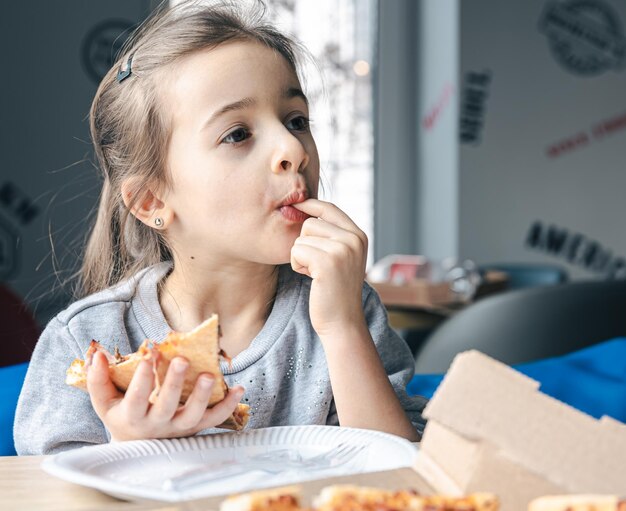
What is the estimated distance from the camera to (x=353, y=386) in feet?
3.41

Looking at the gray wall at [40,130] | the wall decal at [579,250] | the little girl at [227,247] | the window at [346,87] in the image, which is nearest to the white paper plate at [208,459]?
the little girl at [227,247]

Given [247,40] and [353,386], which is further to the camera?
[247,40]

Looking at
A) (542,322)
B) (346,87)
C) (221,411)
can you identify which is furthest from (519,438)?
(346,87)

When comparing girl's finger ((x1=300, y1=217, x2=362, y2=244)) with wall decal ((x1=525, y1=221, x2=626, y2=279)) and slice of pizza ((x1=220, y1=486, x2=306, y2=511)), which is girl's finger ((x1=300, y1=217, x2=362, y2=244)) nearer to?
slice of pizza ((x1=220, y1=486, x2=306, y2=511))

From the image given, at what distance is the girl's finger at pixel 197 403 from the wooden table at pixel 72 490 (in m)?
0.13

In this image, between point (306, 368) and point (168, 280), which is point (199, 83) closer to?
point (168, 280)

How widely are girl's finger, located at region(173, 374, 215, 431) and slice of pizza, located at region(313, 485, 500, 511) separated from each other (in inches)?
11.6

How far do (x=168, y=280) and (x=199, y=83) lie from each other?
33cm

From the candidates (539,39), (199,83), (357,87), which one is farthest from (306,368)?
(539,39)

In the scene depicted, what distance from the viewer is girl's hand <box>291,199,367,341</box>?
107 cm

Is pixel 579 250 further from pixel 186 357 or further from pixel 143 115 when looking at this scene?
pixel 186 357

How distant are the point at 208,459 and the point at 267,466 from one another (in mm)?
67

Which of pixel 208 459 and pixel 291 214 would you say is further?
pixel 291 214

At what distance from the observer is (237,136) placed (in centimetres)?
115
